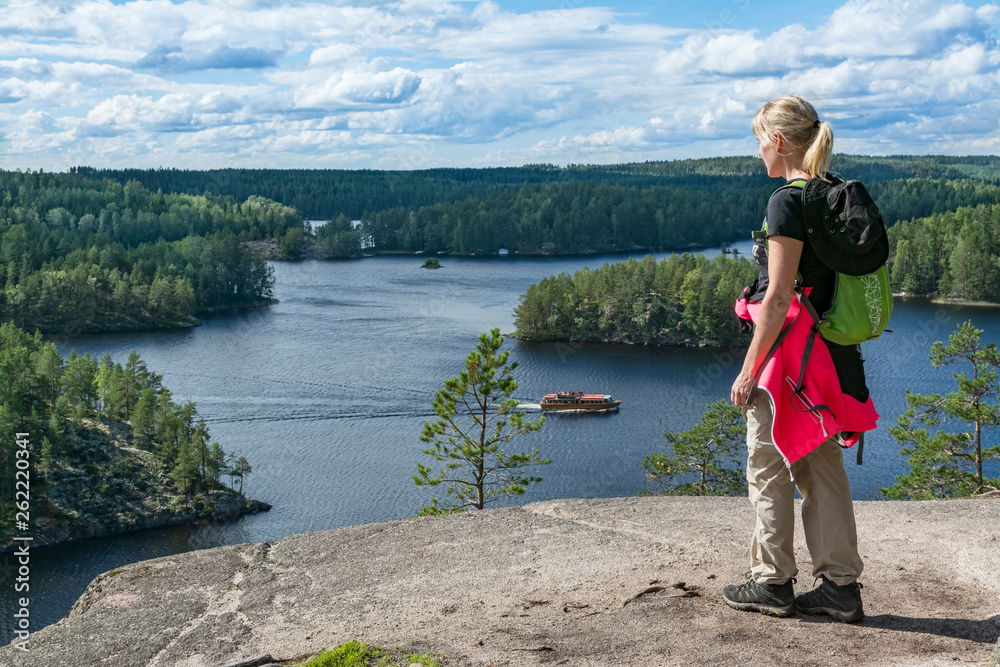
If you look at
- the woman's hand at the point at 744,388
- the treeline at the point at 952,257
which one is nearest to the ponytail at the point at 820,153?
the woman's hand at the point at 744,388

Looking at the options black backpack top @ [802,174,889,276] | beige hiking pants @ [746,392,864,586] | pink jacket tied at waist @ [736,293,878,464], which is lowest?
beige hiking pants @ [746,392,864,586]

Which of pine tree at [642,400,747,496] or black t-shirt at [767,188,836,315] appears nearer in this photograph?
black t-shirt at [767,188,836,315]

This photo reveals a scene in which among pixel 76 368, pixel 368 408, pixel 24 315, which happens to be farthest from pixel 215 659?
pixel 24 315

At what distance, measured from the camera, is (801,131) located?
14.3 feet

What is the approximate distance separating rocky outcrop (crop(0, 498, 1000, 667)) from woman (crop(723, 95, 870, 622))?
0.56 feet

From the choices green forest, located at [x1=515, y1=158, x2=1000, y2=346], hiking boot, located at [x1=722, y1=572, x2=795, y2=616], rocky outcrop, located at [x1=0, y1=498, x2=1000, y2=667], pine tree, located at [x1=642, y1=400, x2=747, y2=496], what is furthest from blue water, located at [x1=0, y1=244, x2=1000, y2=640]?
hiking boot, located at [x1=722, y1=572, x2=795, y2=616]

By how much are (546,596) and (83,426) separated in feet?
132

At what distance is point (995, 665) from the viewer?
3.78m

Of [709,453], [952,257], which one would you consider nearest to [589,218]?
[952,257]

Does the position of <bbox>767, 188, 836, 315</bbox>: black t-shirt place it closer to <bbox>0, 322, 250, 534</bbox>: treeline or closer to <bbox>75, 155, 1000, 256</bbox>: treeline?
<bbox>0, 322, 250, 534</bbox>: treeline

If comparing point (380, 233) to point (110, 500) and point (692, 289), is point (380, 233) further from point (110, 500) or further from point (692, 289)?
point (110, 500)

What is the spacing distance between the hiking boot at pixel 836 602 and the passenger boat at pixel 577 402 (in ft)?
127

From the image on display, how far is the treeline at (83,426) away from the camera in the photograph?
3662cm

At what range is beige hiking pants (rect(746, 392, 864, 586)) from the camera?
456cm
